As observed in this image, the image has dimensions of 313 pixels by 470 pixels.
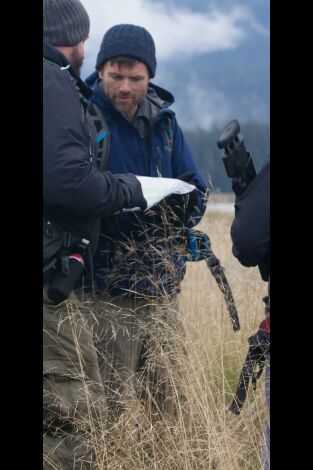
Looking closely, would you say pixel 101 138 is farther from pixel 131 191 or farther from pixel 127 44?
pixel 127 44

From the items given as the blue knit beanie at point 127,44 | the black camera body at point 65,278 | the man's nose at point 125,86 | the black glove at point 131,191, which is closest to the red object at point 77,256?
the black camera body at point 65,278

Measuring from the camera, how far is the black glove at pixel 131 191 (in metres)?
3.61

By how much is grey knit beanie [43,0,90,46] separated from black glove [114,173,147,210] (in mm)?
602

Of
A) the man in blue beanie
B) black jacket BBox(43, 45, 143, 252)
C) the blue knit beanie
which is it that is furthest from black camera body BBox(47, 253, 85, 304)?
the blue knit beanie

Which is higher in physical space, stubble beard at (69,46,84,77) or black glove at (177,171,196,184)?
stubble beard at (69,46,84,77)

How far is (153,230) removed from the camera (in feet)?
13.0

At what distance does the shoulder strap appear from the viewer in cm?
379

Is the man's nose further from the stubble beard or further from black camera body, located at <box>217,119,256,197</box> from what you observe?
black camera body, located at <box>217,119,256,197</box>

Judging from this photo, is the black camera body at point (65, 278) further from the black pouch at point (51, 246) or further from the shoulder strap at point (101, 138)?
the shoulder strap at point (101, 138)

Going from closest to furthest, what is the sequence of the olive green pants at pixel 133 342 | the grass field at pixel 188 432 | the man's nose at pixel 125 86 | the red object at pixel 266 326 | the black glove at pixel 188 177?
the red object at pixel 266 326
the grass field at pixel 188 432
the olive green pants at pixel 133 342
the man's nose at pixel 125 86
the black glove at pixel 188 177

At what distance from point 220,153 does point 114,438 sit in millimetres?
1271
